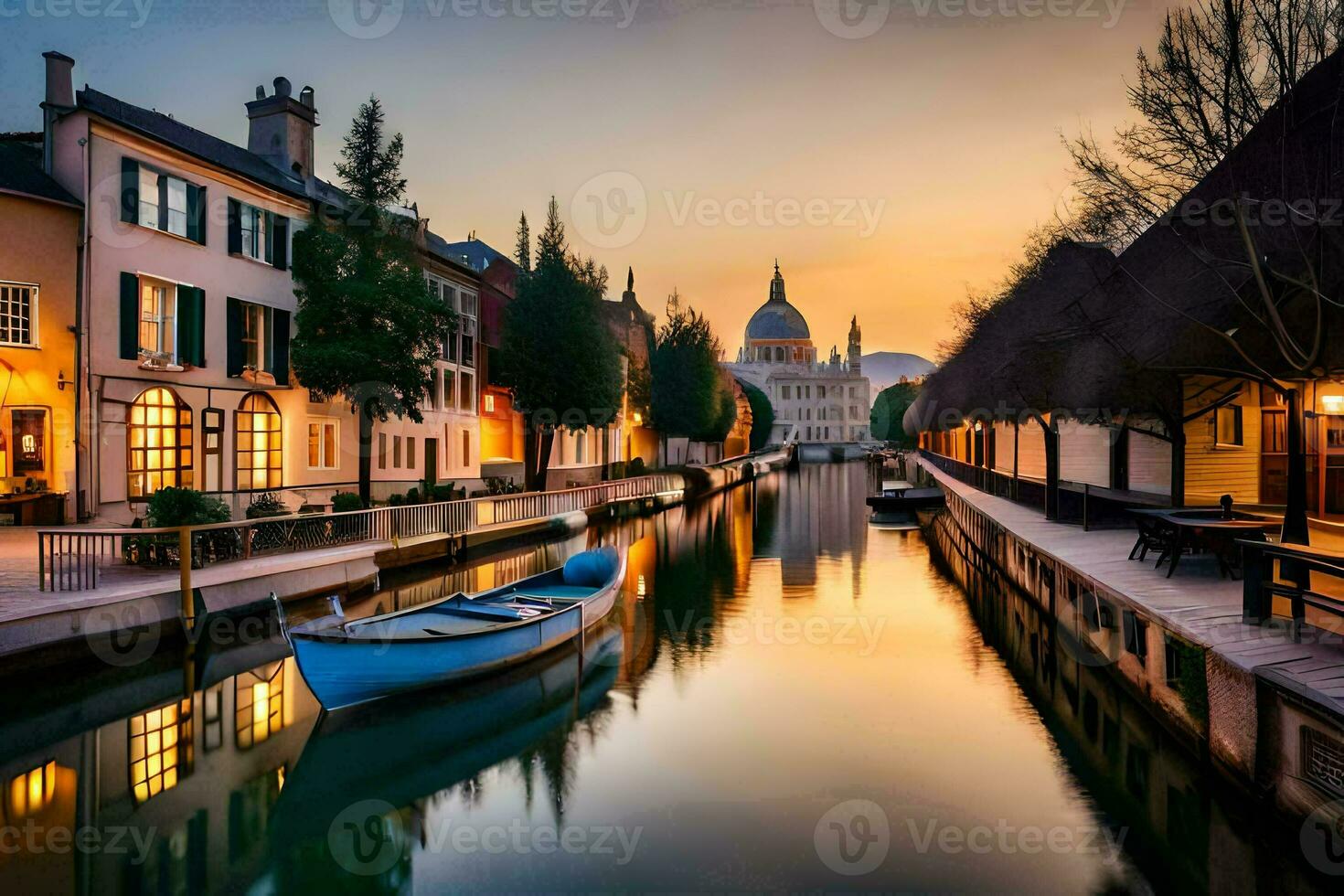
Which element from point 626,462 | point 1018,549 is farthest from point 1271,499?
point 626,462

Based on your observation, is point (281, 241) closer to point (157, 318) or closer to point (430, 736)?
point (157, 318)

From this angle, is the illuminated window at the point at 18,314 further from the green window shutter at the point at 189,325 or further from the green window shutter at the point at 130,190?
the green window shutter at the point at 189,325

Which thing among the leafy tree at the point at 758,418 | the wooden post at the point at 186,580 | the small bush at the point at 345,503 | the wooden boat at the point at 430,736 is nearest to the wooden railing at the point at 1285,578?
the wooden boat at the point at 430,736

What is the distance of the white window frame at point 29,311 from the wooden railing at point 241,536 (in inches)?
175

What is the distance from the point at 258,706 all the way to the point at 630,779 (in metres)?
6.12

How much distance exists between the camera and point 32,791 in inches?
411

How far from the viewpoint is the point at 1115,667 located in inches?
555

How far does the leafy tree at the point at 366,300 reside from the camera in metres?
26.5

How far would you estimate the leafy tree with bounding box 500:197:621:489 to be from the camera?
3866cm

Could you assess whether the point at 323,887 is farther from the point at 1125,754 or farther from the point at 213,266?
the point at 213,266

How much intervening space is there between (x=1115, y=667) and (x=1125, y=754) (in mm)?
2803

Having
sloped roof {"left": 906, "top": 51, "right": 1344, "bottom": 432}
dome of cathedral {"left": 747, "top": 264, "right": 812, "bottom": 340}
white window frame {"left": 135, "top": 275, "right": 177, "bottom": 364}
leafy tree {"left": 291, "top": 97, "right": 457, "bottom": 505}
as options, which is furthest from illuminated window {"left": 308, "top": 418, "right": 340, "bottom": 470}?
dome of cathedral {"left": 747, "top": 264, "right": 812, "bottom": 340}

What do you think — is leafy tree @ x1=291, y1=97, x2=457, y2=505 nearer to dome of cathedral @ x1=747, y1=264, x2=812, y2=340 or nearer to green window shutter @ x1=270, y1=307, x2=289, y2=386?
green window shutter @ x1=270, y1=307, x2=289, y2=386

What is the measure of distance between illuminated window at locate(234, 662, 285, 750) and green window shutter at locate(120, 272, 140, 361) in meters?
10.7
